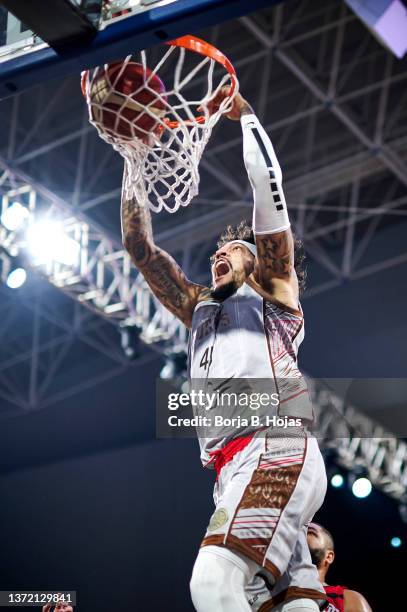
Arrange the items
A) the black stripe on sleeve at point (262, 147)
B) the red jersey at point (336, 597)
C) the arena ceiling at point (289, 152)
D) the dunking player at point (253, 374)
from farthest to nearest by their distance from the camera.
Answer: the arena ceiling at point (289, 152)
the red jersey at point (336, 597)
the black stripe on sleeve at point (262, 147)
the dunking player at point (253, 374)

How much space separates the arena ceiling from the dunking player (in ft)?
18.8

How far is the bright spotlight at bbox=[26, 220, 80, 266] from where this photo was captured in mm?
8938

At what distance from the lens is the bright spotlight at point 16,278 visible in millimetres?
9188

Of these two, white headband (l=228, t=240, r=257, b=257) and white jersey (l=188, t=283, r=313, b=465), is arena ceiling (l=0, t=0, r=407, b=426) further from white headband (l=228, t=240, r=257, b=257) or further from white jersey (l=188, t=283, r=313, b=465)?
white jersey (l=188, t=283, r=313, b=465)

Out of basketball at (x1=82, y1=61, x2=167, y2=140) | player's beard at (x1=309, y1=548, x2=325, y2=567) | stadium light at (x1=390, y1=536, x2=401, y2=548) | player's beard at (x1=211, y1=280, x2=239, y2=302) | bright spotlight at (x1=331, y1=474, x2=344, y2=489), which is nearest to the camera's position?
player's beard at (x1=211, y1=280, x2=239, y2=302)

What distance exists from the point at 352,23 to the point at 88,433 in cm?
635

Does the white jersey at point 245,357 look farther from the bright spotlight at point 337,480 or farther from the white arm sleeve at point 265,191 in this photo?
the bright spotlight at point 337,480

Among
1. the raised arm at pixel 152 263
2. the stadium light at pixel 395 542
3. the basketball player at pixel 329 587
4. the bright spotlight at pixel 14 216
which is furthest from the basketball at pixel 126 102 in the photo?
the stadium light at pixel 395 542

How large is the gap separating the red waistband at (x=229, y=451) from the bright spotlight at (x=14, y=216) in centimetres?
595

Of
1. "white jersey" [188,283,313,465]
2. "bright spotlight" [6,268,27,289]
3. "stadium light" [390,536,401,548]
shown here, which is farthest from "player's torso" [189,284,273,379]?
"stadium light" [390,536,401,548]

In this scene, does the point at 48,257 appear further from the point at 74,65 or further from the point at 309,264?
the point at 74,65

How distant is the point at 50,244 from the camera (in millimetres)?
9078

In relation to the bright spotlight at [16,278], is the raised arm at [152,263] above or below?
below

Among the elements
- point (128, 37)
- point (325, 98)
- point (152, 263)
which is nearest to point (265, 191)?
point (152, 263)
